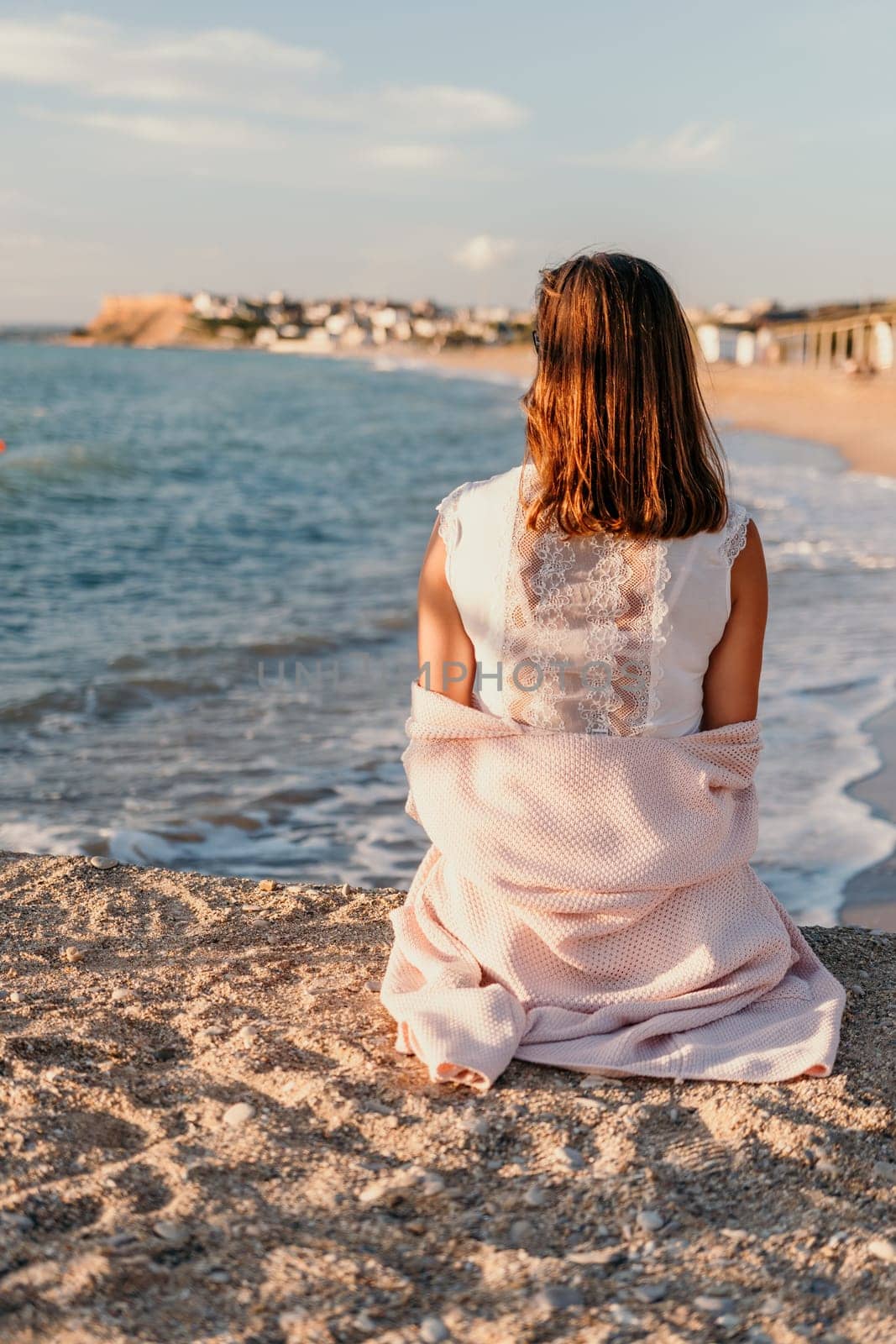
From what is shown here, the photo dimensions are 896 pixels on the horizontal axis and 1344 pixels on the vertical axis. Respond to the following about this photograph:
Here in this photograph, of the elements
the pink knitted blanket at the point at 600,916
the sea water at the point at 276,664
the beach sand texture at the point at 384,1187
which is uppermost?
the pink knitted blanket at the point at 600,916

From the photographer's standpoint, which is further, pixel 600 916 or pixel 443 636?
pixel 443 636

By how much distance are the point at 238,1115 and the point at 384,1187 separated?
0.31 metres

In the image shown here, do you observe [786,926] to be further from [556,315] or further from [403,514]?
[403,514]

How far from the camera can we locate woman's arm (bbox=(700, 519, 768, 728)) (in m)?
2.26

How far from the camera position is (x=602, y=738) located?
2.25m

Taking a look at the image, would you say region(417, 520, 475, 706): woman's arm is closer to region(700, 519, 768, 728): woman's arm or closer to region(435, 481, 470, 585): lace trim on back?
region(435, 481, 470, 585): lace trim on back

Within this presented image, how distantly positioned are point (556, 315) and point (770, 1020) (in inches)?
53.4

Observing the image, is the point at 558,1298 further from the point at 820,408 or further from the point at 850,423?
the point at 820,408

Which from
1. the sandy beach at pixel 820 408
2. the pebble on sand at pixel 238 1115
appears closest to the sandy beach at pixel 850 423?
the sandy beach at pixel 820 408

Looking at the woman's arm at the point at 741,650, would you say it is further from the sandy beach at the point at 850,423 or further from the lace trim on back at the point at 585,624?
the sandy beach at the point at 850,423

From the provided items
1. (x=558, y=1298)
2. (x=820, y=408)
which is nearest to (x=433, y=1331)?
(x=558, y=1298)

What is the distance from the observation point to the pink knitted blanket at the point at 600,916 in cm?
219

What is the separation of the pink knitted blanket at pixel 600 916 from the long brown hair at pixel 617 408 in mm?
420

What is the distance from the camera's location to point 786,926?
8.34 feet
